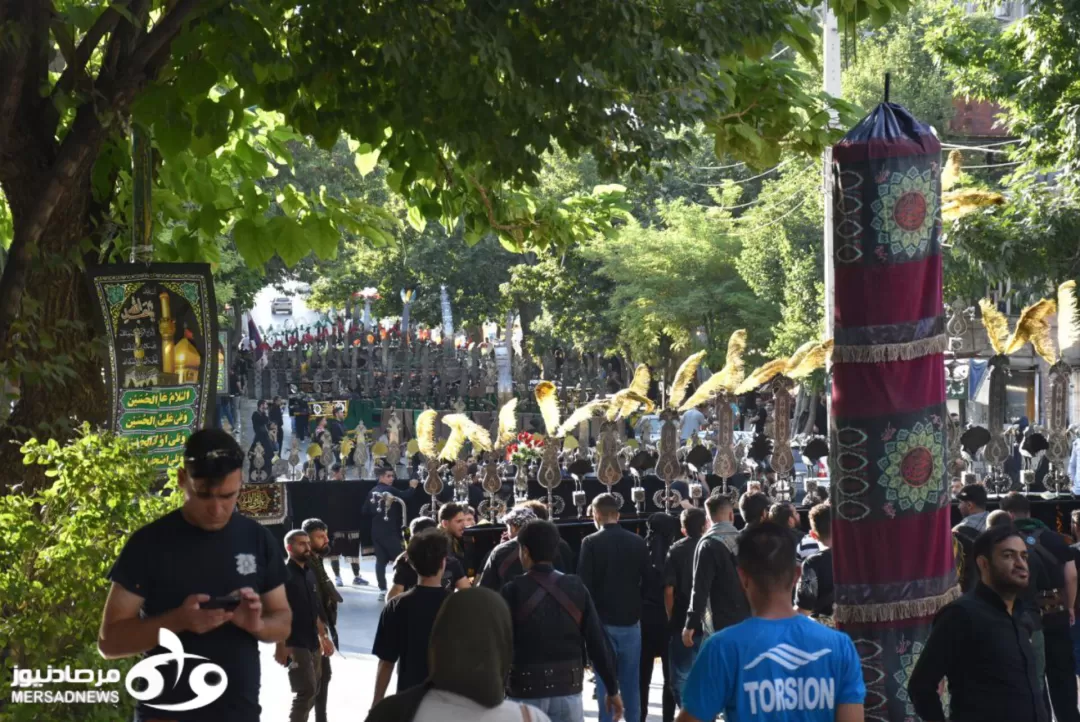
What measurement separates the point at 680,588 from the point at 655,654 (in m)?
0.93

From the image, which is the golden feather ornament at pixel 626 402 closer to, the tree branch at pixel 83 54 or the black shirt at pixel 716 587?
the black shirt at pixel 716 587

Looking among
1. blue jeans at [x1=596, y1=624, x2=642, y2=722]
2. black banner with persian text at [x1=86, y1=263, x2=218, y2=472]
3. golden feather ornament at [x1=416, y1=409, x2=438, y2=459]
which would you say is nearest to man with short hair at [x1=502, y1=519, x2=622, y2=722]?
black banner with persian text at [x1=86, y1=263, x2=218, y2=472]

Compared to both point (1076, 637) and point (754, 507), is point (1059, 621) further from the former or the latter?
point (754, 507)

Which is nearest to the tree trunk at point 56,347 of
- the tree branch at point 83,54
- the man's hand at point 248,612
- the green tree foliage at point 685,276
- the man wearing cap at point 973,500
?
the tree branch at point 83,54

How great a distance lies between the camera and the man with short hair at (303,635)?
10.3 meters

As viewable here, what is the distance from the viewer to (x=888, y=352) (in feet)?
26.7

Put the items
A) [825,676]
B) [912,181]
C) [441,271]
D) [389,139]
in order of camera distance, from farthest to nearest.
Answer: [441,271]
[912,181]
[389,139]
[825,676]

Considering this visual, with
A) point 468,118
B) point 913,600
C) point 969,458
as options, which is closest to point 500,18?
point 468,118

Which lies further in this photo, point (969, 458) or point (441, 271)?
point (441, 271)

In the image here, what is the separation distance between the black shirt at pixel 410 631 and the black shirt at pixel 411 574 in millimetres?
1452

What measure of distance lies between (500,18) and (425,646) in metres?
3.01

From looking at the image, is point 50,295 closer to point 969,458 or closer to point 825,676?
point 825,676

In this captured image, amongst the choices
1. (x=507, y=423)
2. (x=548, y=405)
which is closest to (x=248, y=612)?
(x=548, y=405)

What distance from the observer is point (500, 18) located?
22.0ft
